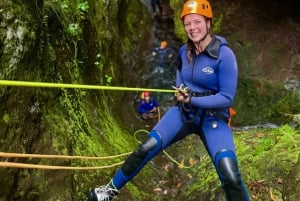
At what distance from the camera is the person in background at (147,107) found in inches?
339

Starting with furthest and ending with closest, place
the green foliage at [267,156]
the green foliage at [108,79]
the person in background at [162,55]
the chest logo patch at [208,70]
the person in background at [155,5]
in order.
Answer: the person in background at [155,5]
the person in background at [162,55]
the green foliage at [108,79]
the green foliage at [267,156]
the chest logo patch at [208,70]

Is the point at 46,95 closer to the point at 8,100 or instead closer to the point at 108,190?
the point at 8,100

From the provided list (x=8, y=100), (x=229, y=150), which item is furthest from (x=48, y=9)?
(x=229, y=150)

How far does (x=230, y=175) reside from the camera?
3.97m

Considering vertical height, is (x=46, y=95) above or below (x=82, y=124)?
above

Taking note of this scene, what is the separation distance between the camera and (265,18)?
32.6ft

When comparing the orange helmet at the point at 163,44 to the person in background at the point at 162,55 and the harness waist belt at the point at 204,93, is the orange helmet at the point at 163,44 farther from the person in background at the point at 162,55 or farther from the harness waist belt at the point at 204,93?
the harness waist belt at the point at 204,93

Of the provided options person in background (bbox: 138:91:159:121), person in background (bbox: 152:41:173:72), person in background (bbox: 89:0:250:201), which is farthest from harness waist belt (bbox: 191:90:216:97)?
person in background (bbox: 152:41:173:72)

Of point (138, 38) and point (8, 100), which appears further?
point (138, 38)


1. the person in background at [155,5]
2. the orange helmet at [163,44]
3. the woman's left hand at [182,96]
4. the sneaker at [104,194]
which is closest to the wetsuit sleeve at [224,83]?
the woman's left hand at [182,96]

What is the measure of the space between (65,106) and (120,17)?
16.2ft

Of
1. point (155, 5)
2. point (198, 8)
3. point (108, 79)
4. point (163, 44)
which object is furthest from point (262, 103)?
point (198, 8)

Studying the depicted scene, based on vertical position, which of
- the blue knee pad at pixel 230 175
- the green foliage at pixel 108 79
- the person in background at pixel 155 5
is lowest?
the blue knee pad at pixel 230 175

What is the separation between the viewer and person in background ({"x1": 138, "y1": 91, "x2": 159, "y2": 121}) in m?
8.61
